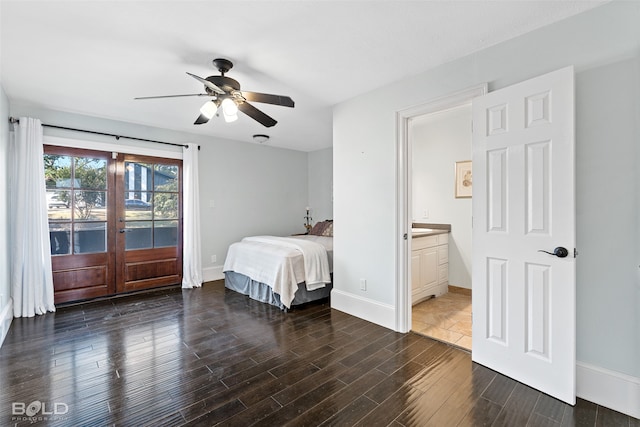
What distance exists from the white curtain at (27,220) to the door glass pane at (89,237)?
37 centimetres

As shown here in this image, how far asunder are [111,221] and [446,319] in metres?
4.44

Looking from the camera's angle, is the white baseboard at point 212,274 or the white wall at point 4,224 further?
the white baseboard at point 212,274

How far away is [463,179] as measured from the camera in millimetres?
4102

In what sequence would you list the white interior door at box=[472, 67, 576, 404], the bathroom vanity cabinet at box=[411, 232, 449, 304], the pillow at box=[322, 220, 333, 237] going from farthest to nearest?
the pillow at box=[322, 220, 333, 237]
the bathroom vanity cabinet at box=[411, 232, 449, 304]
the white interior door at box=[472, 67, 576, 404]

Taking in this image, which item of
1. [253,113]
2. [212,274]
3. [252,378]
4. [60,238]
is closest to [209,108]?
[253,113]

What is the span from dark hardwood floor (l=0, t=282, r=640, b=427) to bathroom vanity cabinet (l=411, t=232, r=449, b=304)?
0.94 metres

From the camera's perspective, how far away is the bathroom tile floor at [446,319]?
108 inches

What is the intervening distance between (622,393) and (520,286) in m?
0.74

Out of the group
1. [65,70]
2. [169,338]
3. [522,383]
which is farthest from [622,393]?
[65,70]

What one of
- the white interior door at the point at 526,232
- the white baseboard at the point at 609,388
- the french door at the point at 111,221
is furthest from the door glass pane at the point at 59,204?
the white baseboard at the point at 609,388

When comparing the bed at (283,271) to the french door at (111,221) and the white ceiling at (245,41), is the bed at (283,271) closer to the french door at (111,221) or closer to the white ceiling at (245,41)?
the french door at (111,221)

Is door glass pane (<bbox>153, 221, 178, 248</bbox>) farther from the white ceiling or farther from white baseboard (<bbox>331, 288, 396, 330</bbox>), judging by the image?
white baseboard (<bbox>331, 288, 396, 330</bbox>)

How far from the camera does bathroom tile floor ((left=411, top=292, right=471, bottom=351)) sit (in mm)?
2754

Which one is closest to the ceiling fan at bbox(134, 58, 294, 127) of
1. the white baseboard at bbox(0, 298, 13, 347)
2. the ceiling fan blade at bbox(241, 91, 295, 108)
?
the ceiling fan blade at bbox(241, 91, 295, 108)
